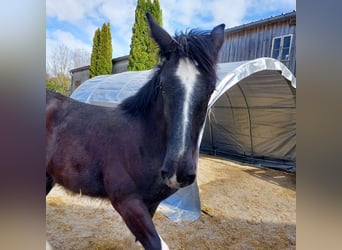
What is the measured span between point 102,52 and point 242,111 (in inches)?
78.3

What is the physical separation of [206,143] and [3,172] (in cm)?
259

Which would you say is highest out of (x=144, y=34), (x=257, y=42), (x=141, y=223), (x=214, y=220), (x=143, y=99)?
(x=257, y=42)

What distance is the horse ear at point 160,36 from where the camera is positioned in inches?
31.4

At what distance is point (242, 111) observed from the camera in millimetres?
2625

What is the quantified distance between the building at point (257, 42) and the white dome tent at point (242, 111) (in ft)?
0.16

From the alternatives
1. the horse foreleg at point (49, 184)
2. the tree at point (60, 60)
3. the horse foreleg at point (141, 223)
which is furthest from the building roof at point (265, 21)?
the horse foreleg at point (49, 184)

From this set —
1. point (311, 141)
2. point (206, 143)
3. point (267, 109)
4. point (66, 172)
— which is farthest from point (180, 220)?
point (206, 143)

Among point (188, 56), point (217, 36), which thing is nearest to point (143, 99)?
point (188, 56)

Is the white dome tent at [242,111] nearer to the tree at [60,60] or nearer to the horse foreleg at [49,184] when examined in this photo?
the tree at [60,60]

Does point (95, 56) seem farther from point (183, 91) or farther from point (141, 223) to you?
point (141, 223)

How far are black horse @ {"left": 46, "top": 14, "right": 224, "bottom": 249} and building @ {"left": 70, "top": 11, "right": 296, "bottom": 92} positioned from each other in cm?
14

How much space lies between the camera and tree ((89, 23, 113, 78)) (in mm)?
959

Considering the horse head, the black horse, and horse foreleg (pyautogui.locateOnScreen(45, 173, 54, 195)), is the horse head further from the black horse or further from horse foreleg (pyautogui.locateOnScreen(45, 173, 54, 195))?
horse foreleg (pyautogui.locateOnScreen(45, 173, 54, 195))

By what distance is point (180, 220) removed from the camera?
1.41 m
